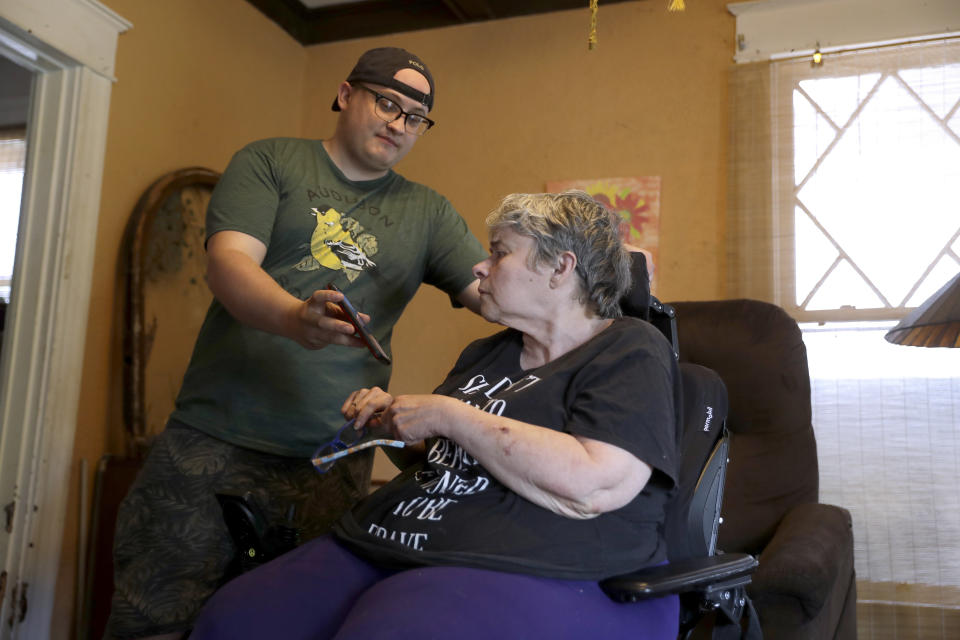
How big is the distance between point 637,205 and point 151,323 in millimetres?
1690

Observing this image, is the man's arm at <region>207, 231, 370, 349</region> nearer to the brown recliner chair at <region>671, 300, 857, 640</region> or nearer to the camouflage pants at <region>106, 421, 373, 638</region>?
A: the camouflage pants at <region>106, 421, 373, 638</region>

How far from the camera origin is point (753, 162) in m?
2.79

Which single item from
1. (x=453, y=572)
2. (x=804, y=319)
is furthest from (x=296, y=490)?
(x=804, y=319)

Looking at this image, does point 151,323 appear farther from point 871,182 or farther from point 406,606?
point 871,182

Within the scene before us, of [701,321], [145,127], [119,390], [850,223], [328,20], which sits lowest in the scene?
[119,390]

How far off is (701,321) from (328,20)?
2.14 meters

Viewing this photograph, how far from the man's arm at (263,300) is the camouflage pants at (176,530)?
304mm

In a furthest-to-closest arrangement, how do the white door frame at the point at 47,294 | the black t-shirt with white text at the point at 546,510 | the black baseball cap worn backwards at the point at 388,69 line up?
the white door frame at the point at 47,294, the black baseball cap worn backwards at the point at 388,69, the black t-shirt with white text at the point at 546,510

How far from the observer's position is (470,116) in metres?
3.23

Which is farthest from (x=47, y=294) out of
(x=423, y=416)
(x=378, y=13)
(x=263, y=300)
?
(x=378, y=13)

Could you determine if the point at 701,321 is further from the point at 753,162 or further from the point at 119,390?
the point at 119,390

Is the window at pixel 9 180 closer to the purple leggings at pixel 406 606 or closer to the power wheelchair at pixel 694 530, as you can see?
the power wheelchair at pixel 694 530

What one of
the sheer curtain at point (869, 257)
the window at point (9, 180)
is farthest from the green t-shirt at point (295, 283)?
the window at point (9, 180)

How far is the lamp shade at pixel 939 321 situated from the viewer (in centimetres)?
158
